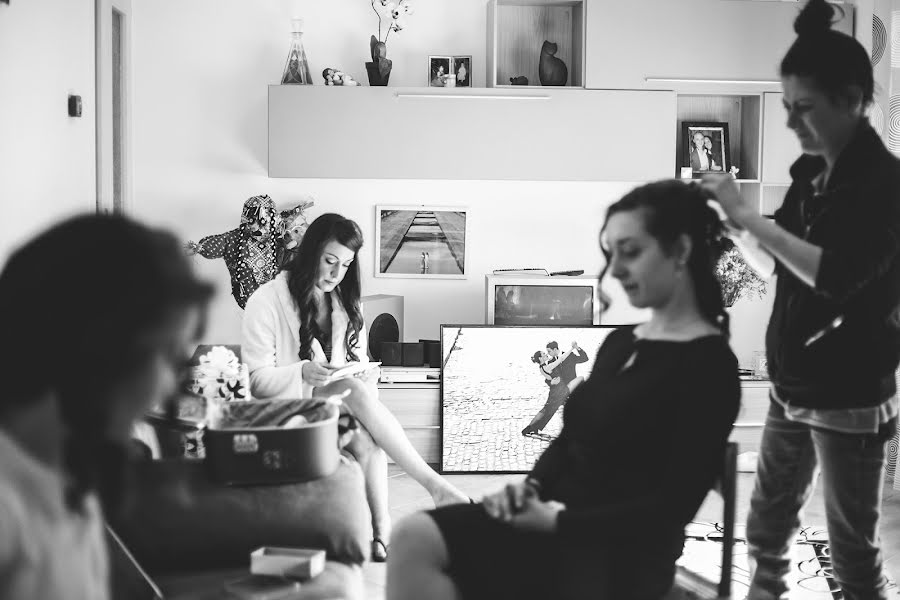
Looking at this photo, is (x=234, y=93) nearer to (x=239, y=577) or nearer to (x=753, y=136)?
(x=753, y=136)

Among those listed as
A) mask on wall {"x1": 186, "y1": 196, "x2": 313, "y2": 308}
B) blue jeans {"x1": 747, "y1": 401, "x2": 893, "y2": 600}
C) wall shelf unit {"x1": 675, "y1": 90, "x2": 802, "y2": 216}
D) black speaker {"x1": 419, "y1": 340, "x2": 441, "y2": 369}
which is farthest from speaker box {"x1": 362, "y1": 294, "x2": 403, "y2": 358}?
blue jeans {"x1": 747, "y1": 401, "x2": 893, "y2": 600}

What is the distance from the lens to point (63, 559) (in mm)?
938

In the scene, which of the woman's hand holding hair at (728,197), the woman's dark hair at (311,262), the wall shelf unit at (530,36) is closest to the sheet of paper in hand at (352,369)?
the woman's dark hair at (311,262)

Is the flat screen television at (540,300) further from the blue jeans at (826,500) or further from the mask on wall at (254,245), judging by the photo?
the blue jeans at (826,500)

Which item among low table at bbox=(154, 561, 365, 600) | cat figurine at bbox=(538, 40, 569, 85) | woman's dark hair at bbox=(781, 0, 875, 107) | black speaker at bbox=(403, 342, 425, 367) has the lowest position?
low table at bbox=(154, 561, 365, 600)

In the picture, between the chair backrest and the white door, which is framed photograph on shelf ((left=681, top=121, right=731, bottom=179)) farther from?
the chair backrest

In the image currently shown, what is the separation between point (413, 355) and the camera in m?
4.31

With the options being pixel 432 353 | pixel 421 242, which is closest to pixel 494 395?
pixel 432 353

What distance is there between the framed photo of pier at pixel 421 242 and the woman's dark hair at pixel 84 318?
3583 mm

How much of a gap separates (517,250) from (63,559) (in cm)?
378

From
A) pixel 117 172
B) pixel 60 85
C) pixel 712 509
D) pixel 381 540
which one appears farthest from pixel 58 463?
pixel 117 172

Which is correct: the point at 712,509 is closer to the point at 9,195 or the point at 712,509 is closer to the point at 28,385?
the point at 9,195

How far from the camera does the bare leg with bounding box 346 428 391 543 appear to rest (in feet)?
9.73

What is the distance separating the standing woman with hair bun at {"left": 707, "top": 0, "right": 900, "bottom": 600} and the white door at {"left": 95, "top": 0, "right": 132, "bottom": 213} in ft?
10.0
